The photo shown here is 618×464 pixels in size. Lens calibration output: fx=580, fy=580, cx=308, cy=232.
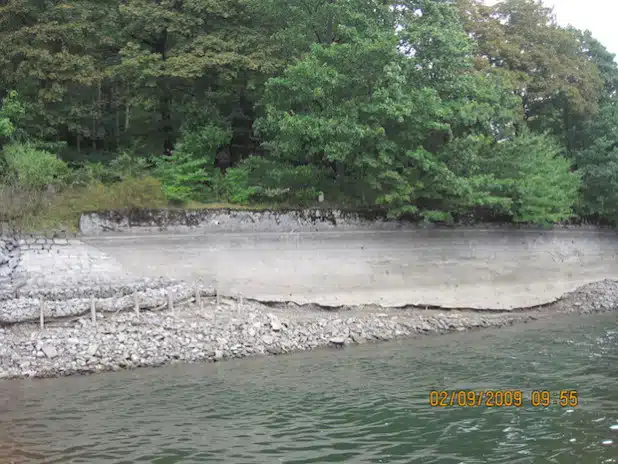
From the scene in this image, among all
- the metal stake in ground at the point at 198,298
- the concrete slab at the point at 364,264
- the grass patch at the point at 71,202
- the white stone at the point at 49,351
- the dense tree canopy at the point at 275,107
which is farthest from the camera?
the dense tree canopy at the point at 275,107

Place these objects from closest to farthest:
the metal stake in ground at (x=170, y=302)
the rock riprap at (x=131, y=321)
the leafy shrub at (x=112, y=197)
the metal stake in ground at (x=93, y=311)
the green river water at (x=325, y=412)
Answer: the green river water at (x=325, y=412), the rock riprap at (x=131, y=321), the metal stake in ground at (x=93, y=311), the metal stake in ground at (x=170, y=302), the leafy shrub at (x=112, y=197)

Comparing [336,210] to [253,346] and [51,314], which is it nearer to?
[253,346]

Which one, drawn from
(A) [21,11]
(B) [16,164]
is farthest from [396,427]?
(A) [21,11]

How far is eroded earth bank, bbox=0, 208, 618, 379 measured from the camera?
12797mm

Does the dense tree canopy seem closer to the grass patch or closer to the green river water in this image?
the grass patch

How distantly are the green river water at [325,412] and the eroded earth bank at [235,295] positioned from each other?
99 cm

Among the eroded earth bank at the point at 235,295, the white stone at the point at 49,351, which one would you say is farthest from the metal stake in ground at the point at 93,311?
the white stone at the point at 49,351

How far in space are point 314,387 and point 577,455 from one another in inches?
185

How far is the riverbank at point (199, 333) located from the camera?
12094mm

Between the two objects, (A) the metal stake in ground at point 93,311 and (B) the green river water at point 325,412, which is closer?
(B) the green river water at point 325,412

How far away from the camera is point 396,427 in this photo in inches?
304

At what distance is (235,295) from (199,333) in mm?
2911

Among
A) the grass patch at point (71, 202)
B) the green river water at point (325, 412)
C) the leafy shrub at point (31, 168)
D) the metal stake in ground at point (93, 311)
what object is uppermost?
the leafy shrub at point (31, 168)
